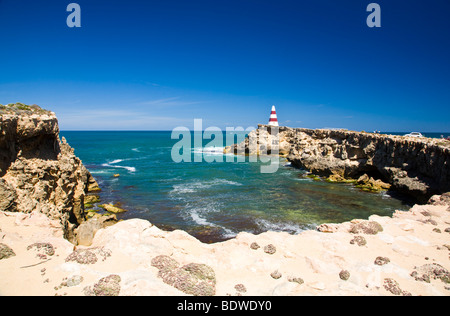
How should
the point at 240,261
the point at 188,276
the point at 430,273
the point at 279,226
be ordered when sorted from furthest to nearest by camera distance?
the point at 279,226 → the point at 240,261 → the point at 430,273 → the point at 188,276

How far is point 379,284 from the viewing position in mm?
7918

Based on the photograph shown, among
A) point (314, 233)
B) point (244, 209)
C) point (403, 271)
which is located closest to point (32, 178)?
point (314, 233)

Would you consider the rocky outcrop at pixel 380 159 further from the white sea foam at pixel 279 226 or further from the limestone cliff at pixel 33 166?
the limestone cliff at pixel 33 166

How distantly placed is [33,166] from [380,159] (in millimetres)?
37560

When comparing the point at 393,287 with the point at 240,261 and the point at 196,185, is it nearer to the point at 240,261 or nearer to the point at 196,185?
the point at 240,261

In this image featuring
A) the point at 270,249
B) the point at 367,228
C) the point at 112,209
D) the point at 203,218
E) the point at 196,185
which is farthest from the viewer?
the point at 196,185

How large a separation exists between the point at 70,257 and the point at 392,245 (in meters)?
12.1

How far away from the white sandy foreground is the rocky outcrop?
17.1 metres

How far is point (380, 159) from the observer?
34094 millimetres

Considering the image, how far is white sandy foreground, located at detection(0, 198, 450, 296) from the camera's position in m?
7.12

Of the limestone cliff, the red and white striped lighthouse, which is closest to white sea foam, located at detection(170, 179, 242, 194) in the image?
the limestone cliff

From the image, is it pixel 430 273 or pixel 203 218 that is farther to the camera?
pixel 203 218

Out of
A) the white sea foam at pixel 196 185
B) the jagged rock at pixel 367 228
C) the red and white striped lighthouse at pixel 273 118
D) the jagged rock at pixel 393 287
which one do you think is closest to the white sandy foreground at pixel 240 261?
the jagged rock at pixel 393 287

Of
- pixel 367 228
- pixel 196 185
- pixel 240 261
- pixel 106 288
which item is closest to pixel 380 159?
pixel 196 185
